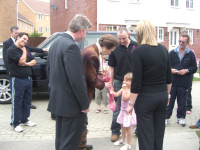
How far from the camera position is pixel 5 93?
7.33 metres

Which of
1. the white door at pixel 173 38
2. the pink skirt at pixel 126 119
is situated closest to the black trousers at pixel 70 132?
the pink skirt at pixel 126 119

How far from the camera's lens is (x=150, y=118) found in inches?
123

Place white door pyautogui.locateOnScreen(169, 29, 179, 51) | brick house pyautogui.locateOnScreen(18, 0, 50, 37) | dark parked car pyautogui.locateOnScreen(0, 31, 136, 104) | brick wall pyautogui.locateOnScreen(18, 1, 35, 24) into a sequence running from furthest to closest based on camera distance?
brick house pyautogui.locateOnScreen(18, 0, 50, 37) → brick wall pyautogui.locateOnScreen(18, 1, 35, 24) → white door pyautogui.locateOnScreen(169, 29, 179, 51) → dark parked car pyautogui.locateOnScreen(0, 31, 136, 104)

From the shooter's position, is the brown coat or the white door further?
the white door

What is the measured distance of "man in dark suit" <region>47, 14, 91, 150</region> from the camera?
8.81 ft

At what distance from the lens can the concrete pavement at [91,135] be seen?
4312 mm

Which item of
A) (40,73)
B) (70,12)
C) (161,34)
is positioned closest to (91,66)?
(40,73)

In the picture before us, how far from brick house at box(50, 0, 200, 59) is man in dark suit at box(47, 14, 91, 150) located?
16.4 metres

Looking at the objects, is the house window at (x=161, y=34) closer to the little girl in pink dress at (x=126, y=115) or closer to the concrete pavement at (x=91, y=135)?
the concrete pavement at (x=91, y=135)

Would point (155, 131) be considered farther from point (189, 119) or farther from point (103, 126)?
point (189, 119)

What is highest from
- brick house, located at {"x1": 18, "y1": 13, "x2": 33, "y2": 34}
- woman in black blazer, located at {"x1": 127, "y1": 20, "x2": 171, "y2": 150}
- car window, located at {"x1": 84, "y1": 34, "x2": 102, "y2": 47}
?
brick house, located at {"x1": 18, "y1": 13, "x2": 33, "y2": 34}

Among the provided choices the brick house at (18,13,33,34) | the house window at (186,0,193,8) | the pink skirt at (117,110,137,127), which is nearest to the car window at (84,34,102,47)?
the pink skirt at (117,110,137,127)

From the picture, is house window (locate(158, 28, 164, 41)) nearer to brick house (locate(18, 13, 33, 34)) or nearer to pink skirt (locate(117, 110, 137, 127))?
pink skirt (locate(117, 110, 137, 127))

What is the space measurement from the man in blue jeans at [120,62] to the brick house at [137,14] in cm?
1490
